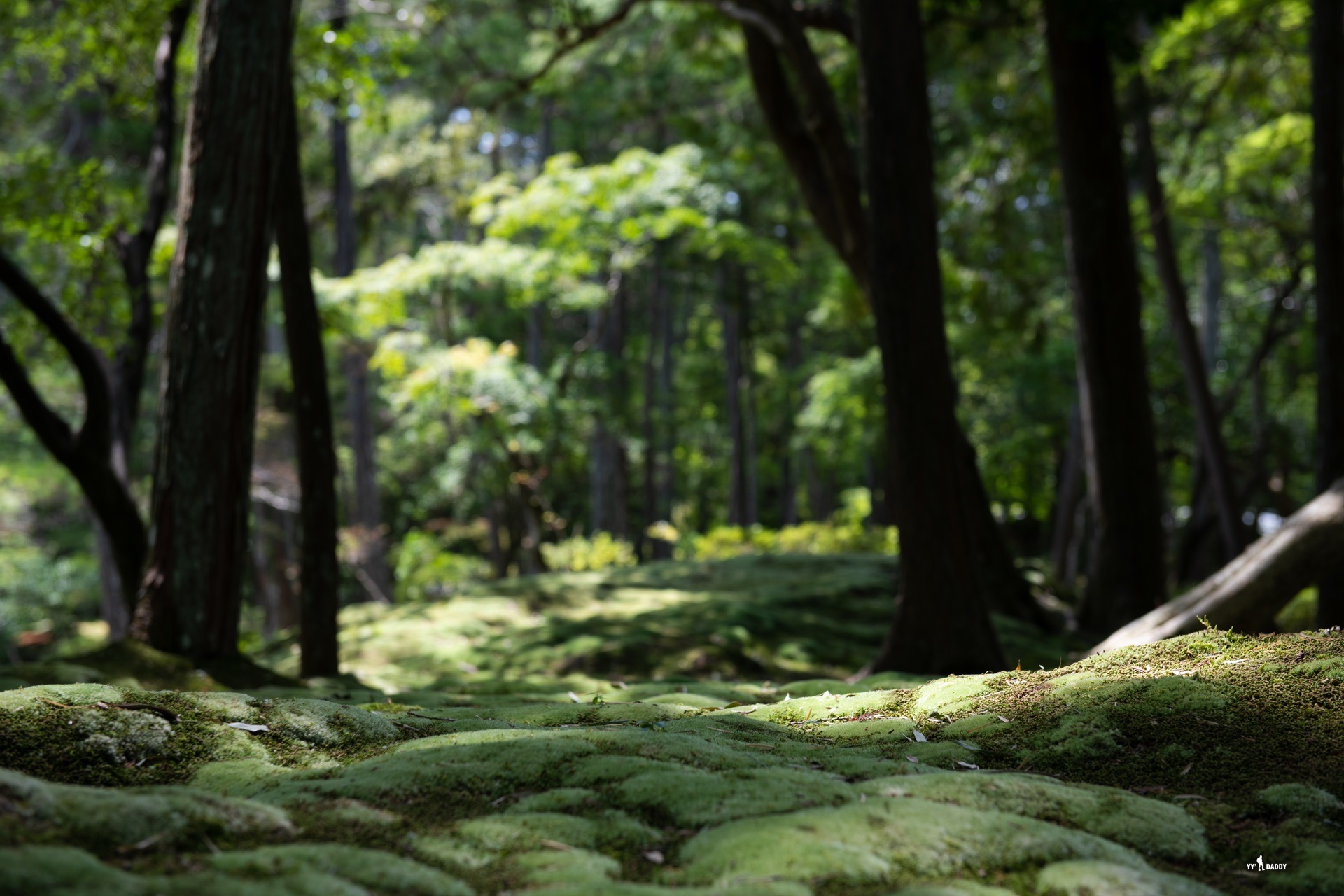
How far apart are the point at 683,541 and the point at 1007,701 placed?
15.0 metres

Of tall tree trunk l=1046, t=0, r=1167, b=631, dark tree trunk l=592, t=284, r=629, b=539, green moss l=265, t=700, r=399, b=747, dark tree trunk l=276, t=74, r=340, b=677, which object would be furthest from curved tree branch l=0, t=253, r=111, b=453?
dark tree trunk l=592, t=284, r=629, b=539

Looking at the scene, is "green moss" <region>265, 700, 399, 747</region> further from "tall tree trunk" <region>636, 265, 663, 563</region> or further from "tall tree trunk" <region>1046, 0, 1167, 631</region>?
"tall tree trunk" <region>636, 265, 663, 563</region>

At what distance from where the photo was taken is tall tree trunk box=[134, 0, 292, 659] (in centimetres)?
512

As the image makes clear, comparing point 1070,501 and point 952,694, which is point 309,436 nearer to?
point 952,694

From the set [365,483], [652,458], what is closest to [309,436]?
[365,483]

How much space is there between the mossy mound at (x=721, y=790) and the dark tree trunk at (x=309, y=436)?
3.12 metres

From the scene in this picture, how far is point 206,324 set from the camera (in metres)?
5.13

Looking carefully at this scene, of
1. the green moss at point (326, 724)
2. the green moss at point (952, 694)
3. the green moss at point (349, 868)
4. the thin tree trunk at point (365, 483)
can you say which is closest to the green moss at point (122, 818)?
the green moss at point (349, 868)

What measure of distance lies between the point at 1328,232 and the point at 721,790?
7.02 metres

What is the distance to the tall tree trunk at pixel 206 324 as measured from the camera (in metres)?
5.12

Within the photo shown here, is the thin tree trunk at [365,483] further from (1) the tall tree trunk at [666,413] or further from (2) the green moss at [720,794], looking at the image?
(2) the green moss at [720,794]

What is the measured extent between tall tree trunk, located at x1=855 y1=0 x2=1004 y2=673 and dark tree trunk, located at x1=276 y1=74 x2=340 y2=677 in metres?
3.82

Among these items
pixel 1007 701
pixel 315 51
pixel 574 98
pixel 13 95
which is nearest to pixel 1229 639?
pixel 1007 701

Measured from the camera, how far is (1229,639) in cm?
371
